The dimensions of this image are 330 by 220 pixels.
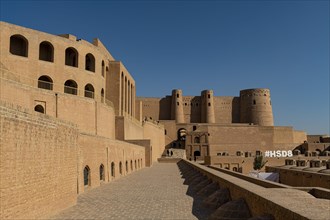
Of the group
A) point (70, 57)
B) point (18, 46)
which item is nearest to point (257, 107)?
point (70, 57)

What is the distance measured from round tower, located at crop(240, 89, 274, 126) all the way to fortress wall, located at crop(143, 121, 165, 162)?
50.5 ft

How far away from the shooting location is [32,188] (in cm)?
728

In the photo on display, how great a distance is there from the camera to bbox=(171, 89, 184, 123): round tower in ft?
178

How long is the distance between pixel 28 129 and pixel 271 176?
2079 centimetres

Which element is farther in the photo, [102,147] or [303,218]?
[102,147]

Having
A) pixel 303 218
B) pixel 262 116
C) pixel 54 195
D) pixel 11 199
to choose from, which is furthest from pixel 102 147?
pixel 262 116

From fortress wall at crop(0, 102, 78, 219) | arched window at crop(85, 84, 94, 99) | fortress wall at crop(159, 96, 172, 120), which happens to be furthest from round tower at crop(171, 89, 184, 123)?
fortress wall at crop(0, 102, 78, 219)

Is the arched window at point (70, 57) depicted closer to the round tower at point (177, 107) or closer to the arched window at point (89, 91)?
the arched window at point (89, 91)

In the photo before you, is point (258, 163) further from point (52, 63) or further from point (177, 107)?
point (52, 63)

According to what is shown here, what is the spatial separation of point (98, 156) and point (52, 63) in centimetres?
995

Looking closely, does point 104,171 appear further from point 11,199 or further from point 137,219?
point 11,199

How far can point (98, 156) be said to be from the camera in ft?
46.9

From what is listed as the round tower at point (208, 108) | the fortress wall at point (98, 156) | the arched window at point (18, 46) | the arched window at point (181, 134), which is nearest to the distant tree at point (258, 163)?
the fortress wall at point (98, 156)

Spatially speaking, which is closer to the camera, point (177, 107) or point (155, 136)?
point (155, 136)
